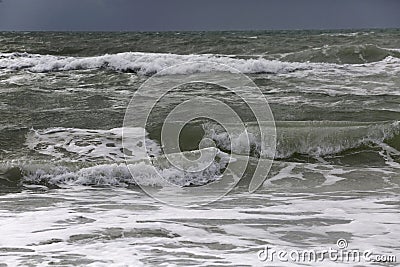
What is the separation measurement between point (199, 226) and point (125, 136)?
177 inches

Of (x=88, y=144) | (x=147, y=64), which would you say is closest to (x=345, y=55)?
(x=147, y=64)

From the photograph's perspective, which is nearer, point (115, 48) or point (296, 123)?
point (296, 123)

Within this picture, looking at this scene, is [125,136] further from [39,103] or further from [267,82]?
[267,82]

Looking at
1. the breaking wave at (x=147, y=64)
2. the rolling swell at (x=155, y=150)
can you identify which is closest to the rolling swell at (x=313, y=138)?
the rolling swell at (x=155, y=150)

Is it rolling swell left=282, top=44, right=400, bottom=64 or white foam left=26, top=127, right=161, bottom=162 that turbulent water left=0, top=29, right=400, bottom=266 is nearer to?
white foam left=26, top=127, right=161, bottom=162

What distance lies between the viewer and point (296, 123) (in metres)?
9.67

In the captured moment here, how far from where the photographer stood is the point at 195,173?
7281mm

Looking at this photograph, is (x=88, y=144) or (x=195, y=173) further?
(x=88, y=144)

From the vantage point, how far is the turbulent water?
4348mm

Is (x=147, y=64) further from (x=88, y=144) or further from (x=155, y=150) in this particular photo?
(x=155, y=150)

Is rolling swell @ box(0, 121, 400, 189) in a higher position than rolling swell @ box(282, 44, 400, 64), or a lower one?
lower

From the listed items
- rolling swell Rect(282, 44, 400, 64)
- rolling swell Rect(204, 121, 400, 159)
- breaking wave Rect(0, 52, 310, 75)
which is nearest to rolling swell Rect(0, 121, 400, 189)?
rolling swell Rect(204, 121, 400, 159)

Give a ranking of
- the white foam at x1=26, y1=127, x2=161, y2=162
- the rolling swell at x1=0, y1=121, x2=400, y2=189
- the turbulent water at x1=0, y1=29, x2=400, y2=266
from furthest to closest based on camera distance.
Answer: the white foam at x1=26, y1=127, x2=161, y2=162 → the rolling swell at x1=0, y1=121, x2=400, y2=189 → the turbulent water at x1=0, y1=29, x2=400, y2=266

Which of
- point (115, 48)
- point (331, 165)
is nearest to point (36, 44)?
point (115, 48)
